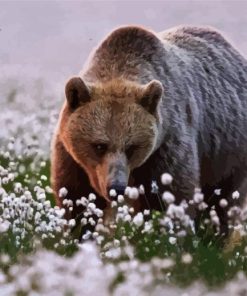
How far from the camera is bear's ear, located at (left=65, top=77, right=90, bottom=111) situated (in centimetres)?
618

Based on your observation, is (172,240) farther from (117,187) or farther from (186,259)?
(117,187)

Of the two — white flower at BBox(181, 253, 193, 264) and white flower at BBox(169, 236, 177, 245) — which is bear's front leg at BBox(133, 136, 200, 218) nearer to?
white flower at BBox(169, 236, 177, 245)

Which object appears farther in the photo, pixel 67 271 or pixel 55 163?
pixel 55 163

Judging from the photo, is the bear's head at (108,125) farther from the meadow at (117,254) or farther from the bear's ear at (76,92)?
the meadow at (117,254)

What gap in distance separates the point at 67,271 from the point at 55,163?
2.95m

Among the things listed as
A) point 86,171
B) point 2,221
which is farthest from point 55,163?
point 2,221

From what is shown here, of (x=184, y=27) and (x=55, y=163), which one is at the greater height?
(x=184, y=27)

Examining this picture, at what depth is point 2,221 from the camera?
18.0 ft

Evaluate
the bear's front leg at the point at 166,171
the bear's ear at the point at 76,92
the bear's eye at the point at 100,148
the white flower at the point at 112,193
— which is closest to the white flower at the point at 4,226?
the white flower at the point at 112,193

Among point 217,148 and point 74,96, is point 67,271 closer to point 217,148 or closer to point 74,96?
point 74,96

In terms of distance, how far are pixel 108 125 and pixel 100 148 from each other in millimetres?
162

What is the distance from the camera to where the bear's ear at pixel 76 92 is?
6184 millimetres

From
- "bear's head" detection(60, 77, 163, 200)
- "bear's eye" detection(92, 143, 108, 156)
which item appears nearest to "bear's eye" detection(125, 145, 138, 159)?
"bear's head" detection(60, 77, 163, 200)

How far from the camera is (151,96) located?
6293 mm
